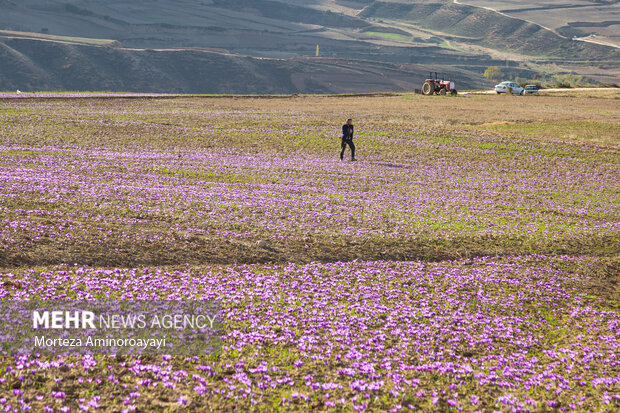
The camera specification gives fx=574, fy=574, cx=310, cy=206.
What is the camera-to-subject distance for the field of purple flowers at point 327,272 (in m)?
9.14

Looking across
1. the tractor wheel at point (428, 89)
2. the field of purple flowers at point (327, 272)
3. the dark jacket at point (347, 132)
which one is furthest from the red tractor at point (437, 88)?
the dark jacket at point (347, 132)

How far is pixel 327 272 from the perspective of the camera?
1513cm

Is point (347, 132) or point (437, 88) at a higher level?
point (437, 88)

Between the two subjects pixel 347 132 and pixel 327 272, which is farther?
pixel 347 132

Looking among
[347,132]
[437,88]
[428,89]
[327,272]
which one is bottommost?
[327,272]

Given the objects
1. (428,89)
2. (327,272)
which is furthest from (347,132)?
(428,89)

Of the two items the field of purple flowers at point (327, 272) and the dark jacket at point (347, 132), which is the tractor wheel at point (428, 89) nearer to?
the field of purple flowers at point (327, 272)

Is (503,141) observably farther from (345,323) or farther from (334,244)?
(345,323)

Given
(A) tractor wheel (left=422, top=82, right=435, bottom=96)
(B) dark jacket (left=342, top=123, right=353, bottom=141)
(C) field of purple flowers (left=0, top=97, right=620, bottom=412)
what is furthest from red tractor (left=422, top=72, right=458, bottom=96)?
(B) dark jacket (left=342, top=123, right=353, bottom=141)

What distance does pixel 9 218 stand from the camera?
679 inches

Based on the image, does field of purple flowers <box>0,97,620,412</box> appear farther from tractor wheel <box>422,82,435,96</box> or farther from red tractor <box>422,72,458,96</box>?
red tractor <box>422,72,458,96</box>

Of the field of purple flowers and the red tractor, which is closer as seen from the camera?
the field of purple flowers

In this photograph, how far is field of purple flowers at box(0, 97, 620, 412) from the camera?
360 inches

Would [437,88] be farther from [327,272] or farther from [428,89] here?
[327,272]
